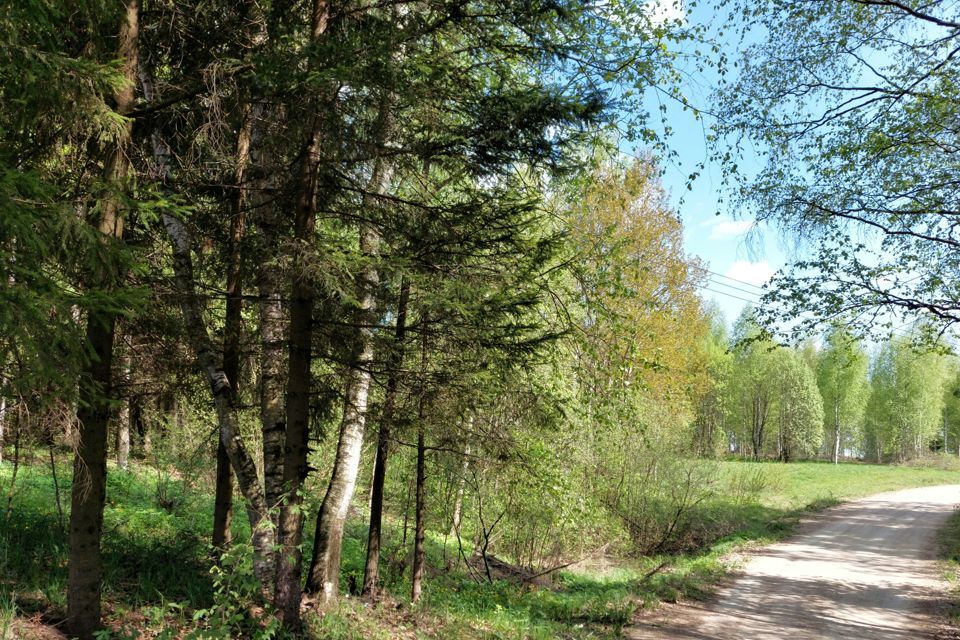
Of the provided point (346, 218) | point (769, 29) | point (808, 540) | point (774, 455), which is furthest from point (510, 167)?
point (774, 455)

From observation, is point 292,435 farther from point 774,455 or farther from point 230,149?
point 774,455

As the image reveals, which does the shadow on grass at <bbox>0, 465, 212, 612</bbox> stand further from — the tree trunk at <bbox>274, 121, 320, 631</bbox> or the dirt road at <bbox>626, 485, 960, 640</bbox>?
the dirt road at <bbox>626, 485, 960, 640</bbox>

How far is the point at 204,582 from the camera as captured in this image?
6.41 meters

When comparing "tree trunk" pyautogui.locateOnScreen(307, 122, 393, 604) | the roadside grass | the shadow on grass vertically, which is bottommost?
the roadside grass

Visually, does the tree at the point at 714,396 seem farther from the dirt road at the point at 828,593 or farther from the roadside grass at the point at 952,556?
the roadside grass at the point at 952,556

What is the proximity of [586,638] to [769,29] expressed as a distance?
9.00m

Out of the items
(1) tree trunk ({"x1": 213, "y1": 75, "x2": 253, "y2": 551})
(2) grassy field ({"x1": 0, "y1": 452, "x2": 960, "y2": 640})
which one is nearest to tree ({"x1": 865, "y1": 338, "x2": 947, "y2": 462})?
(2) grassy field ({"x1": 0, "y1": 452, "x2": 960, "y2": 640})

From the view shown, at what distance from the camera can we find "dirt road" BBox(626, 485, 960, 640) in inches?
301

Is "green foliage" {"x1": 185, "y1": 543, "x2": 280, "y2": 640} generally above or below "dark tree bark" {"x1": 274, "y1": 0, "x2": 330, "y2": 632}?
below

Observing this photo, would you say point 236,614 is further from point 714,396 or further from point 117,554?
point 714,396

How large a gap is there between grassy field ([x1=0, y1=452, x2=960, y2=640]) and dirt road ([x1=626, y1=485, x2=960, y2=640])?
514 millimetres

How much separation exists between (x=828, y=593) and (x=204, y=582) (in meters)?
9.08

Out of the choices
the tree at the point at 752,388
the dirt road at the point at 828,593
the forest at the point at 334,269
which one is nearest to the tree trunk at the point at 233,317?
the forest at the point at 334,269

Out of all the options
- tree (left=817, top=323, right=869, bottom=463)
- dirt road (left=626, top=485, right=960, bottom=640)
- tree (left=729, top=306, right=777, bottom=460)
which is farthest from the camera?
tree (left=817, top=323, right=869, bottom=463)
